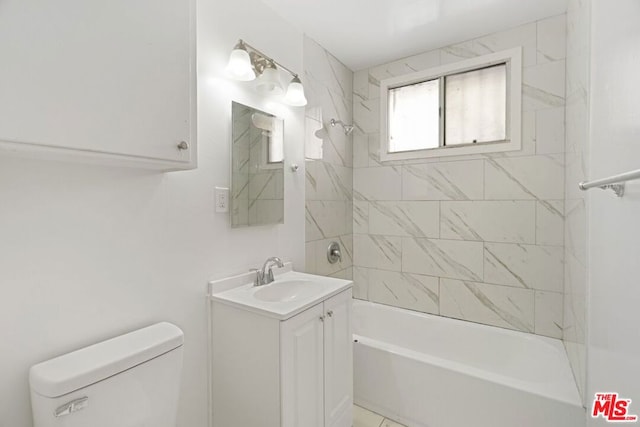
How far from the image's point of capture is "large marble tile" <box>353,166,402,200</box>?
2.69 m

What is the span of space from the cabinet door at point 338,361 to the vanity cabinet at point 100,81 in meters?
1.06

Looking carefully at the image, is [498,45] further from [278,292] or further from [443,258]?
[278,292]

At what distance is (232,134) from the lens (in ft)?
5.40

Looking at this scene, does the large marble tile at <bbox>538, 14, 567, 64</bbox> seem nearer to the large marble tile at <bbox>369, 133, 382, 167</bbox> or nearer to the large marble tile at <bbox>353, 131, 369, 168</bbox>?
the large marble tile at <bbox>369, 133, 382, 167</bbox>

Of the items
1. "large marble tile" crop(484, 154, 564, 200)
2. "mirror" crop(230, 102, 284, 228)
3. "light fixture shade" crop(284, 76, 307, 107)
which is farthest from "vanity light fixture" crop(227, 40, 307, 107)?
"large marble tile" crop(484, 154, 564, 200)

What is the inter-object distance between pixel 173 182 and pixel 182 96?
422 millimetres

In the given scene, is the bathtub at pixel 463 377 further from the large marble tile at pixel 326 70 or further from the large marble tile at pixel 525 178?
the large marble tile at pixel 326 70

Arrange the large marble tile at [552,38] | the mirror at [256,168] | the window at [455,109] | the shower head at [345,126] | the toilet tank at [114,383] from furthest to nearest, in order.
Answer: the shower head at [345,126], the window at [455,109], the large marble tile at [552,38], the mirror at [256,168], the toilet tank at [114,383]

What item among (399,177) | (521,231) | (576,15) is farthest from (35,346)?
(576,15)

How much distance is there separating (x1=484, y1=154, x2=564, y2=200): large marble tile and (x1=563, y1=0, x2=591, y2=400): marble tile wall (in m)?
0.08

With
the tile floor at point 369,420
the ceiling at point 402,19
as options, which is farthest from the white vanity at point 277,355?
the ceiling at point 402,19

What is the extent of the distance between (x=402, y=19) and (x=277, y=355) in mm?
2264

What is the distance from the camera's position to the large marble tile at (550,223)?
6.67 ft

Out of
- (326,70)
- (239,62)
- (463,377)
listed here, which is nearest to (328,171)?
(326,70)
